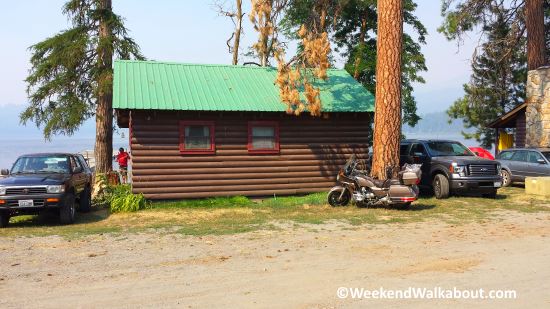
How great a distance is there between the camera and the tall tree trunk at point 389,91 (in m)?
15.0

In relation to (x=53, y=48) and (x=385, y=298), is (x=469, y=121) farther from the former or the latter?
(x=385, y=298)

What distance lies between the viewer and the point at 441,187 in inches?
619

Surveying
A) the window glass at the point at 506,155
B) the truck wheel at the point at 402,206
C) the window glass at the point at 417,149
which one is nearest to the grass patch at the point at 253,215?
the truck wheel at the point at 402,206

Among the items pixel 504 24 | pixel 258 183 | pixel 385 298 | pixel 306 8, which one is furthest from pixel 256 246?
pixel 504 24

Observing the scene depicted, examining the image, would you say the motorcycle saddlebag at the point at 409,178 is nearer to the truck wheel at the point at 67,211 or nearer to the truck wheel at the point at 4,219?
the truck wheel at the point at 67,211

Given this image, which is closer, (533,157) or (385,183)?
(385,183)

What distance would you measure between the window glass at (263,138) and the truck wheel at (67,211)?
5.88m

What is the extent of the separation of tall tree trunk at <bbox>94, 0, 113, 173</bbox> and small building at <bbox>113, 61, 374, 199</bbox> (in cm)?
357

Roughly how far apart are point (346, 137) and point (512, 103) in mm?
25002

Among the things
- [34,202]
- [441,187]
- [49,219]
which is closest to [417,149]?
[441,187]

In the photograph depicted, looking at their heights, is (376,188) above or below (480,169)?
below

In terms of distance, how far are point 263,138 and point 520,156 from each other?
1071cm

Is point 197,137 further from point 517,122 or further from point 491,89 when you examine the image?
point 491,89

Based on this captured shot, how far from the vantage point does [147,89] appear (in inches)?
598
